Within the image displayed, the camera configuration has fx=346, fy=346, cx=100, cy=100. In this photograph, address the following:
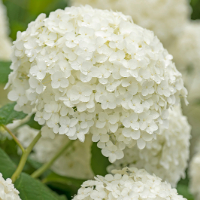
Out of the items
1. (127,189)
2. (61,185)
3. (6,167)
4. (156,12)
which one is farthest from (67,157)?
(156,12)

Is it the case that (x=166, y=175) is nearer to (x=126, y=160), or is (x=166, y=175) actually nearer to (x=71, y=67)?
(x=126, y=160)

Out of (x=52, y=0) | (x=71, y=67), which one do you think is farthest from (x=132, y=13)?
(x=71, y=67)

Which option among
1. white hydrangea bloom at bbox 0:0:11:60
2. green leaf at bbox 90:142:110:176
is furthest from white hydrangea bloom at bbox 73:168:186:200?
white hydrangea bloom at bbox 0:0:11:60

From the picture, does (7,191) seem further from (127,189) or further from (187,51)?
(187,51)

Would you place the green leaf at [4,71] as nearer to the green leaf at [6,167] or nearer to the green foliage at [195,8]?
the green leaf at [6,167]

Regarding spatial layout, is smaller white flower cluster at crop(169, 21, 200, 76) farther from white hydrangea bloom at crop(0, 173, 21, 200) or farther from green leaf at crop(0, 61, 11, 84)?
white hydrangea bloom at crop(0, 173, 21, 200)

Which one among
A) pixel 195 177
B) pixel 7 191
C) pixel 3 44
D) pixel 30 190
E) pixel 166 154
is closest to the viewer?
pixel 7 191

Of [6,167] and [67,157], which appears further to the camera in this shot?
[67,157]

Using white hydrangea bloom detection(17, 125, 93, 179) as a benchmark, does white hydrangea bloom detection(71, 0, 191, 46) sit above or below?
above
